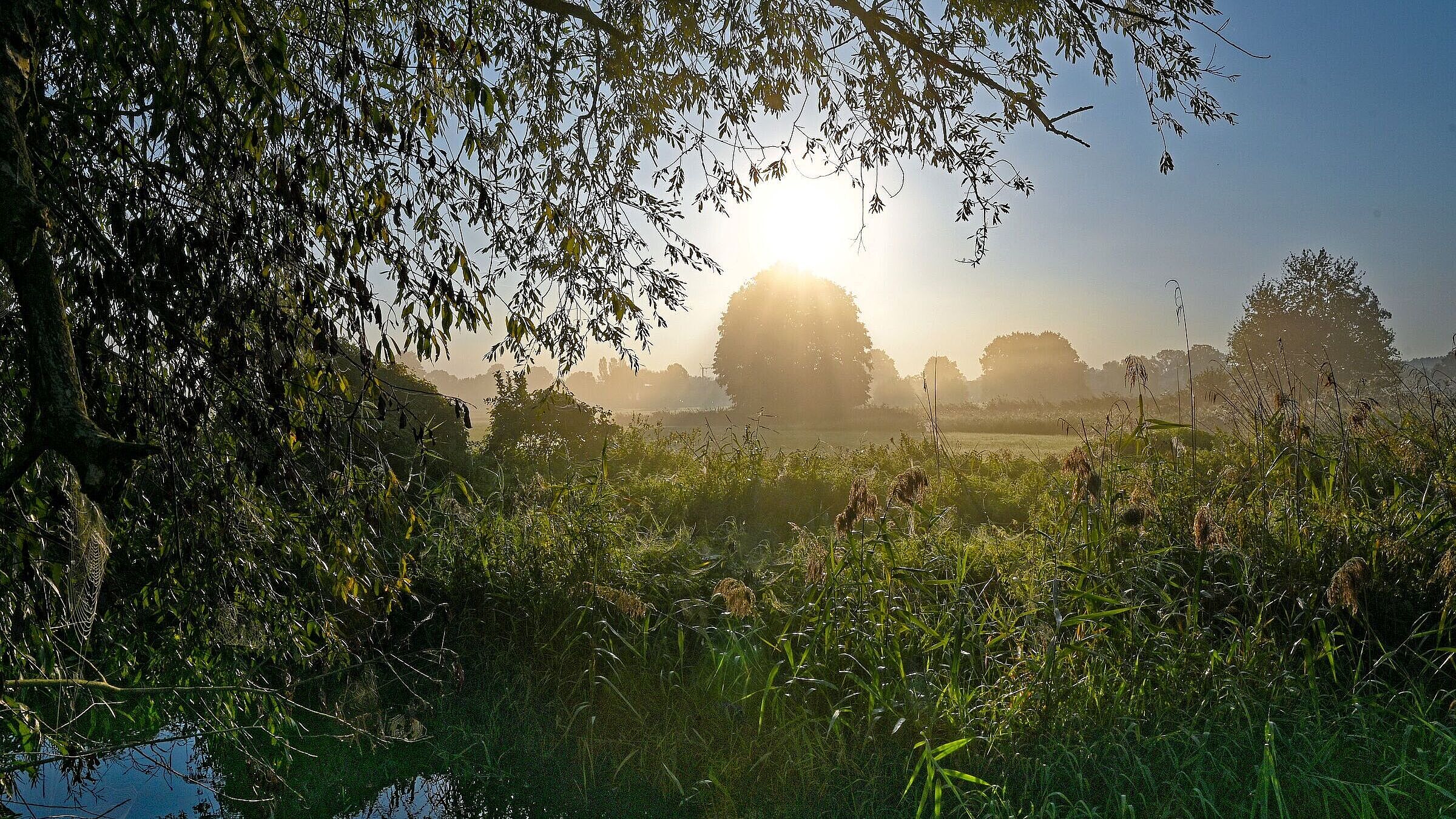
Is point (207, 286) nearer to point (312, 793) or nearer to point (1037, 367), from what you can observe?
point (312, 793)

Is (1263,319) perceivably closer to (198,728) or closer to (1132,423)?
(1132,423)

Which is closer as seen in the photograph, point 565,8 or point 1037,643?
point 1037,643

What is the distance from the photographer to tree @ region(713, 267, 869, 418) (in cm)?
3659

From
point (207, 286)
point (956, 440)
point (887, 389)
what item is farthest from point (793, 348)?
point (207, 286)

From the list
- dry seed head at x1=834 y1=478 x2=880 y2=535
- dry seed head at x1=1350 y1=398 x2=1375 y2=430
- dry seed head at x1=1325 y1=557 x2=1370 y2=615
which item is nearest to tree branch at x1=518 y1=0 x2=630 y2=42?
dry seed head at x1=834 y1=478 x2=880 y2=535

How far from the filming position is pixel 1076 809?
3154 mm

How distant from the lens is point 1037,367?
7269 centimetres

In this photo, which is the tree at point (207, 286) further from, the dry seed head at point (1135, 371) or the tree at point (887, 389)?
the tree at point (887, 389)

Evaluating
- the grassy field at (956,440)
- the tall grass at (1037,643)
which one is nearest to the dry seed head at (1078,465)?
the tall grass at (1037,643)

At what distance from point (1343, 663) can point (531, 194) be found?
5.38 metres

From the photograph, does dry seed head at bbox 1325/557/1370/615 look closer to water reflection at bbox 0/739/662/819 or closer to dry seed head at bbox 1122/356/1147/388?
Answer: dry seed head at bbox 1122/356/1147/388

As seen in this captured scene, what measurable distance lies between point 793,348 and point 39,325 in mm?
35503

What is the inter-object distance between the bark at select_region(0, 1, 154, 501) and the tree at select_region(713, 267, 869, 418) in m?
34.0

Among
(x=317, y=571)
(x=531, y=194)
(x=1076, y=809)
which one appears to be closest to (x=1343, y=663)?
(x=1076, y=809)
